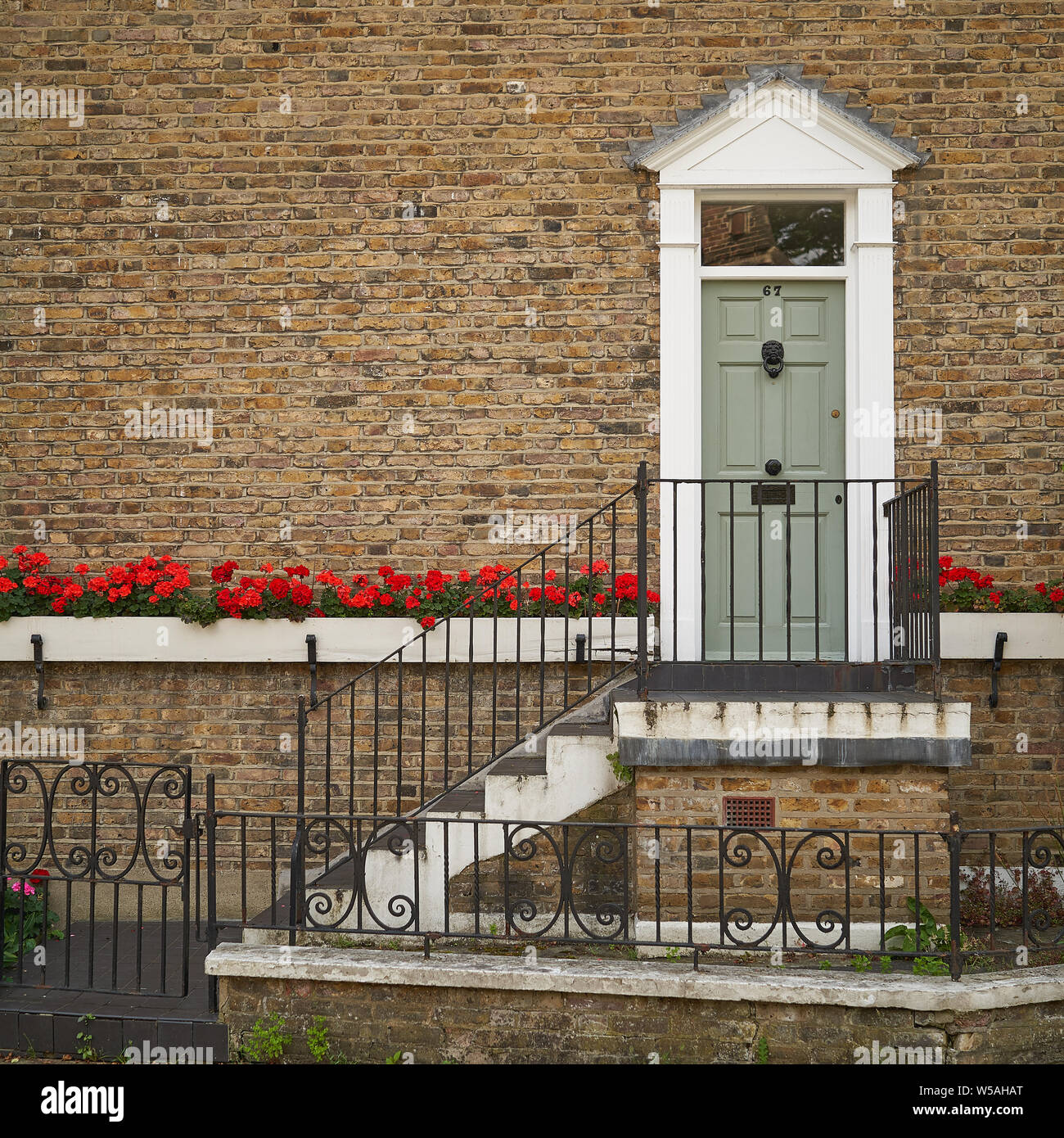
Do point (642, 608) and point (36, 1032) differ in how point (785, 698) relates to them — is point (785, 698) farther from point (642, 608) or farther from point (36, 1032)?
point (36, 1032)

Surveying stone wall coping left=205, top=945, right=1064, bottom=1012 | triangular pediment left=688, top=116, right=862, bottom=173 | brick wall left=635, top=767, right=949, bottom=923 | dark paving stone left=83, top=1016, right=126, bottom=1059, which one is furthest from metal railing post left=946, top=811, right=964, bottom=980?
triangular pediment left=688, top=116, right=862, bottom=173

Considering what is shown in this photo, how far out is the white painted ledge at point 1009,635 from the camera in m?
5.85

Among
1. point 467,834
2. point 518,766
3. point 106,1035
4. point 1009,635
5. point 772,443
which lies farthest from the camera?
point 772,443

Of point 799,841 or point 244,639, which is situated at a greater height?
point 244,639

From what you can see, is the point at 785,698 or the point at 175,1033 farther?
the point at 785,698

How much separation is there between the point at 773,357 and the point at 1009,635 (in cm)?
212

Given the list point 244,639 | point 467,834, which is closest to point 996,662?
point 467,834

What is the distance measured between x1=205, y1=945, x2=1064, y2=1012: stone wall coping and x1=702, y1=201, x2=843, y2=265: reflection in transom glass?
413 cm

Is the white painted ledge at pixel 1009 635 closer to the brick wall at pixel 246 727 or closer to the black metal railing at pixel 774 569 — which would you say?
the black metal railing at pixel 774 569

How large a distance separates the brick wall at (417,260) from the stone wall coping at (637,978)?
2578mm

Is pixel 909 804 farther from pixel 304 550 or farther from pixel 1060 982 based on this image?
pixel 304 550

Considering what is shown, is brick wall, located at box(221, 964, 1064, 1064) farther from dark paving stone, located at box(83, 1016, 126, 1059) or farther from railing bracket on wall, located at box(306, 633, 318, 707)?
railing bracket on wall, located at box(306, 633, 318, 707)

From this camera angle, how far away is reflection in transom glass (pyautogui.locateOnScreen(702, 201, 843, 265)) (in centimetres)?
629

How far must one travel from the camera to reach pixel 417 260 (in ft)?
20.4
